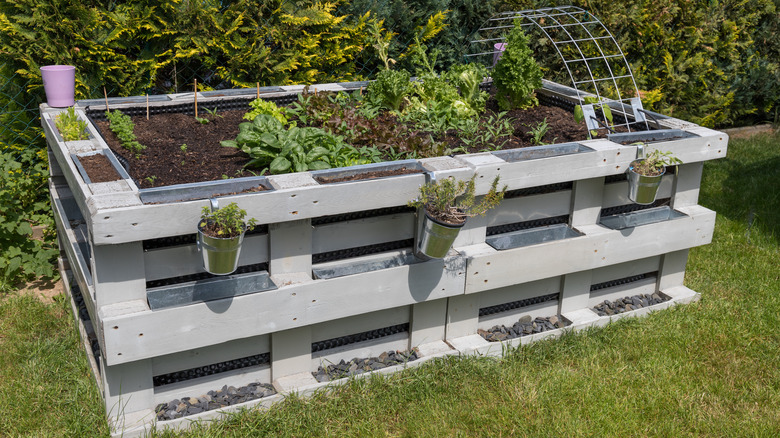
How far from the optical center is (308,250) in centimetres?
347

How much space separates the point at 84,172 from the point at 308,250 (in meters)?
1.04

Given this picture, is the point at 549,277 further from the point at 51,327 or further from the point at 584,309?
the point at 51,327

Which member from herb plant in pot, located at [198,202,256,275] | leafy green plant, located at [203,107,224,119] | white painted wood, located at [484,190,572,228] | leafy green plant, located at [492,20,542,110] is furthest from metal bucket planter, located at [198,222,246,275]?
leafy green plant, located at [492,20,542,110]

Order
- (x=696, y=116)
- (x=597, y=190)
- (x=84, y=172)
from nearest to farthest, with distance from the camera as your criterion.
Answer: (x=84, y=172), (x=597, y=190), (x=696, y=116)

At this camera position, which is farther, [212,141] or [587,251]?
[212,141]

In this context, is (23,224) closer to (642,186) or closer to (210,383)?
(210,383)

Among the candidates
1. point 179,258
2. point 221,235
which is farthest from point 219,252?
point 179,258

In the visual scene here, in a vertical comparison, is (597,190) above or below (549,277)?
above

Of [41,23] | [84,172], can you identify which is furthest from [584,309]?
[41,23]

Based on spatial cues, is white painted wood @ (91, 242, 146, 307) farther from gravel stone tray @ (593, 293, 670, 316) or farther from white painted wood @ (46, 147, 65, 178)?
gravel stone tray @ (593, 293, 670, 316)

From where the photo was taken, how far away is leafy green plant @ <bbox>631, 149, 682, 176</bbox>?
3.95 meters

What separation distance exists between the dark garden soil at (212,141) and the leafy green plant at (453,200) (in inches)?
16.8

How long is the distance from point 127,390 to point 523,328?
2061 millimetres

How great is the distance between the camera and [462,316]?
3953mm
